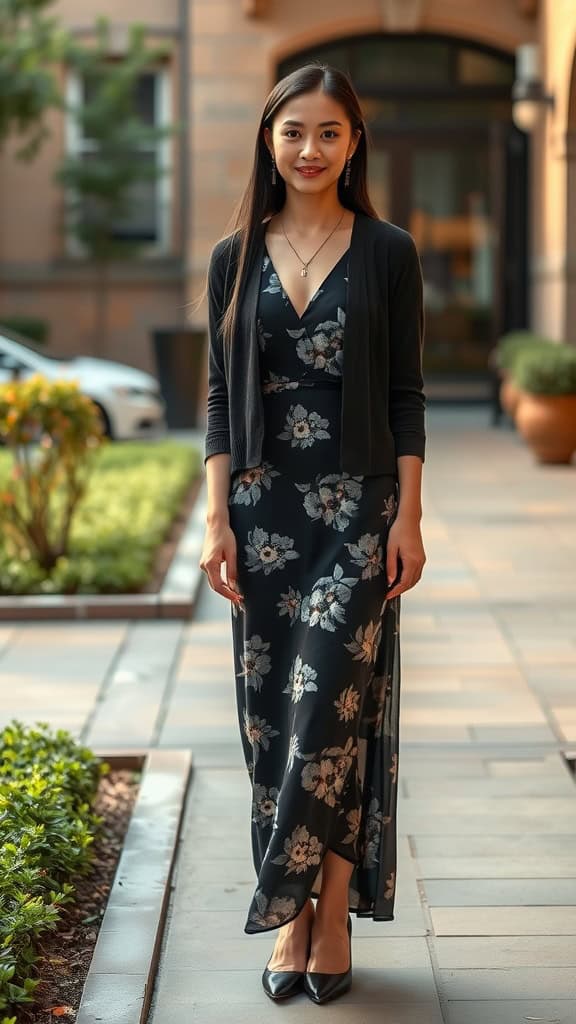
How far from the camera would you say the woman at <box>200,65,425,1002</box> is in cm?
334

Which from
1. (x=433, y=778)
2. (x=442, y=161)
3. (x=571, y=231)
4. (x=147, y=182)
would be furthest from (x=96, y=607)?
(x=147, y=182)

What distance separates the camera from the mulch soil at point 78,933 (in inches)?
133

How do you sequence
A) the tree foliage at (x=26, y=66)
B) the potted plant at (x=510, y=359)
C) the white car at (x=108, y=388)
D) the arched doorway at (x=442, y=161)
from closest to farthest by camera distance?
the potted plant at (x=510, y=359), the white car at (x=108, y=388), the tree foliage at (x=26, y=66), the arched doorway at (x=442, y=161)

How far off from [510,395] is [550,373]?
7.33 feet

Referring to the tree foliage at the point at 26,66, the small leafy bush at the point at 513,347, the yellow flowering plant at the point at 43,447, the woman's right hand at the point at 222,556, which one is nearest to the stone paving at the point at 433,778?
the woman's right hand at the point at 222,556

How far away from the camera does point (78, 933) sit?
3803 millimetres

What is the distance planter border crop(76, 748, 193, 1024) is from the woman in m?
0.29

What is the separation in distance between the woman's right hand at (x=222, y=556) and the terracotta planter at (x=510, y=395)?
36.0 ft

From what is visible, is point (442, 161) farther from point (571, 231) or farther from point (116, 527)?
point (116, 527)

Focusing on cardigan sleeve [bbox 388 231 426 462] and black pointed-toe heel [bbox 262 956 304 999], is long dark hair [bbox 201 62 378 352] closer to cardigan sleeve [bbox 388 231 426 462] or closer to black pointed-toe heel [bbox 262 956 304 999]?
cardigan sleeve [bbox 388 231 426 462]

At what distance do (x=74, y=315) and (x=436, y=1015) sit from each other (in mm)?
17749

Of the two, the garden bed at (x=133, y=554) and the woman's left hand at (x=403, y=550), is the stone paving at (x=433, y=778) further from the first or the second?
the woman's left hand at (x=403, y=550)

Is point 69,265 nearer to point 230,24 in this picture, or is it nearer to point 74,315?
point 74,315

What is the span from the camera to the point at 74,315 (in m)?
20.5
